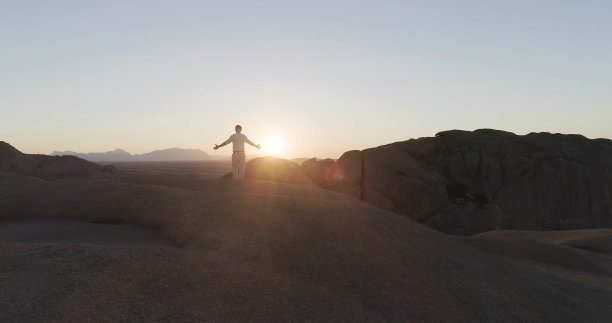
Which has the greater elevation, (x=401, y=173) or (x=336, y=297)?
(x=401, y=173)

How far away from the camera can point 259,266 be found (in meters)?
7.14

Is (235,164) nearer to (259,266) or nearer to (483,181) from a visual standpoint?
(259,266)

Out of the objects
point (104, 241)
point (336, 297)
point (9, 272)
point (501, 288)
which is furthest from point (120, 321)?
point (501, 288)

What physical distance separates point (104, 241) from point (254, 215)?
3067 millimetres

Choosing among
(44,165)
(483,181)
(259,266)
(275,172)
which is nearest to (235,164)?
(275,172)

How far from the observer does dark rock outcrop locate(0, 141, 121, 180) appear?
3928 centimetres

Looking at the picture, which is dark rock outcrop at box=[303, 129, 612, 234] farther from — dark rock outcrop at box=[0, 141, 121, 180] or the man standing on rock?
dark rock outcrop at box=[0, 141, 121, 180]

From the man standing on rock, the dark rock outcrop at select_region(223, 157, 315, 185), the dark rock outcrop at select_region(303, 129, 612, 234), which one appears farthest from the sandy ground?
the dark rock outcrop at select_region(223, 157, 315, 185)

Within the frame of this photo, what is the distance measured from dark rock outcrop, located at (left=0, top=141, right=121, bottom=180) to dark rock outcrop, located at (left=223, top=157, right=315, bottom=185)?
21.6m

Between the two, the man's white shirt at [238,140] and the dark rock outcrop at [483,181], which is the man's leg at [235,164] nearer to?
the man's white shirt at [238,140]

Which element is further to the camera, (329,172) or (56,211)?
(329,172)

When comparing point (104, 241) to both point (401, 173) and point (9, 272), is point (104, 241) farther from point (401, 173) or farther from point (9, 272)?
point (401, 173)

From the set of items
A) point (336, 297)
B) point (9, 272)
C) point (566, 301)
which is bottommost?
point (566, 301)

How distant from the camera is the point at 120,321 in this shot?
16.1 ft
